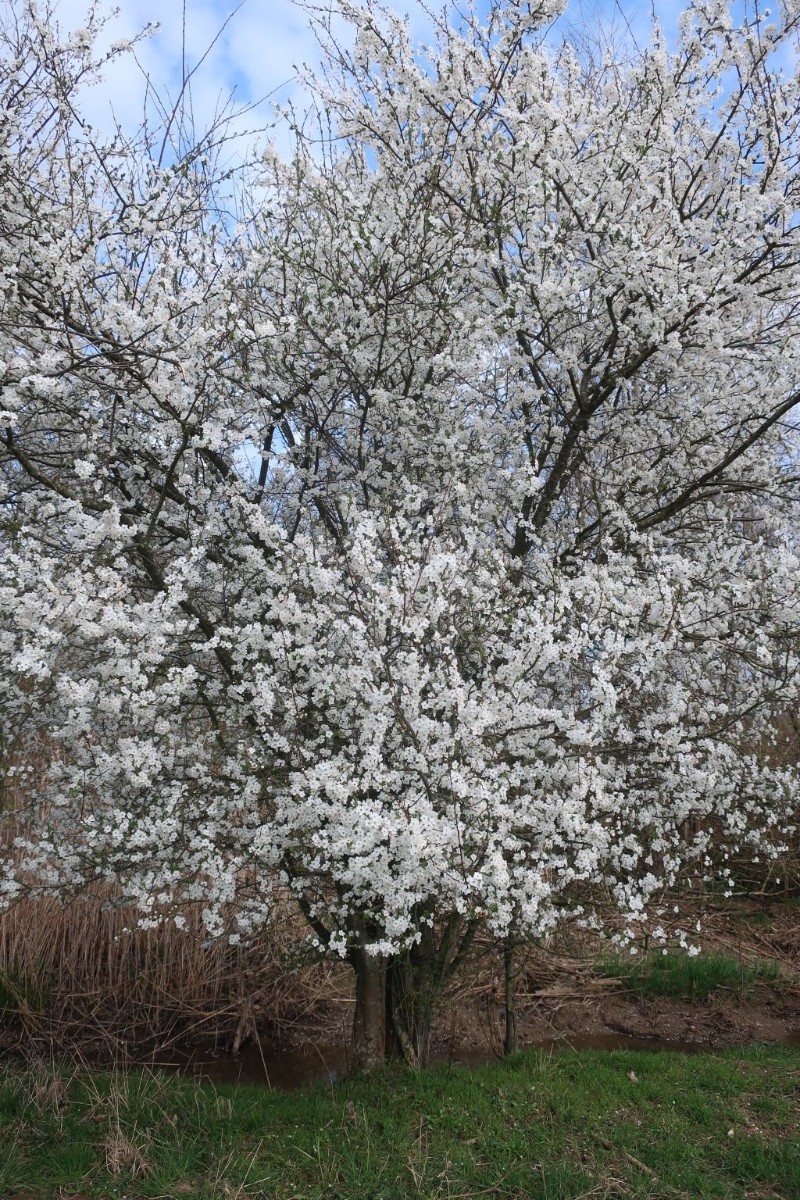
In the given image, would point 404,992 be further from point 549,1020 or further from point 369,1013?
point 549,1020

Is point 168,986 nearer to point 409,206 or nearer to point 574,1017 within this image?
point 574,1017

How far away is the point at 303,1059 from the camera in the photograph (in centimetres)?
664

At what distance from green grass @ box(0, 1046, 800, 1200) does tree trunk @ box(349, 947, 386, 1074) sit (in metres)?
0.18

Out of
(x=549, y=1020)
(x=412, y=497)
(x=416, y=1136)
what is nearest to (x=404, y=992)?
(x=416, y=1136)

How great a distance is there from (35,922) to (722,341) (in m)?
6.35

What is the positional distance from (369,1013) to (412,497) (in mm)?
3122

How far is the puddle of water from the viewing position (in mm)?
6191

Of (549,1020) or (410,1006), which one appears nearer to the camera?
(410,1006)

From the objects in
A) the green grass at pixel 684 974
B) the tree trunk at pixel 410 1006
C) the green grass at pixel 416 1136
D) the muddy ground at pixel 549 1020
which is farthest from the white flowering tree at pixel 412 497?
the green grass at pixel 684 974

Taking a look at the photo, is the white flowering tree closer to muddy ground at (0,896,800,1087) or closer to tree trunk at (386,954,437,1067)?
tree trunk at (386,954,437,1067)

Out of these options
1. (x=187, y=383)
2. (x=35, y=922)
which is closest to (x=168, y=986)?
(x=35, y=922)

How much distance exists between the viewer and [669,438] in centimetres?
605

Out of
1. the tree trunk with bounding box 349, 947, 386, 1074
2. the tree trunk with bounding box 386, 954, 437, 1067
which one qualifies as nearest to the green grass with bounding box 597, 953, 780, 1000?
the tree trunk with bounding box 386, 954, 437, 1067

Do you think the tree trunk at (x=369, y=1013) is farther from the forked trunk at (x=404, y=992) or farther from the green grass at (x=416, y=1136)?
the green grass at (x=416, y=1136)
